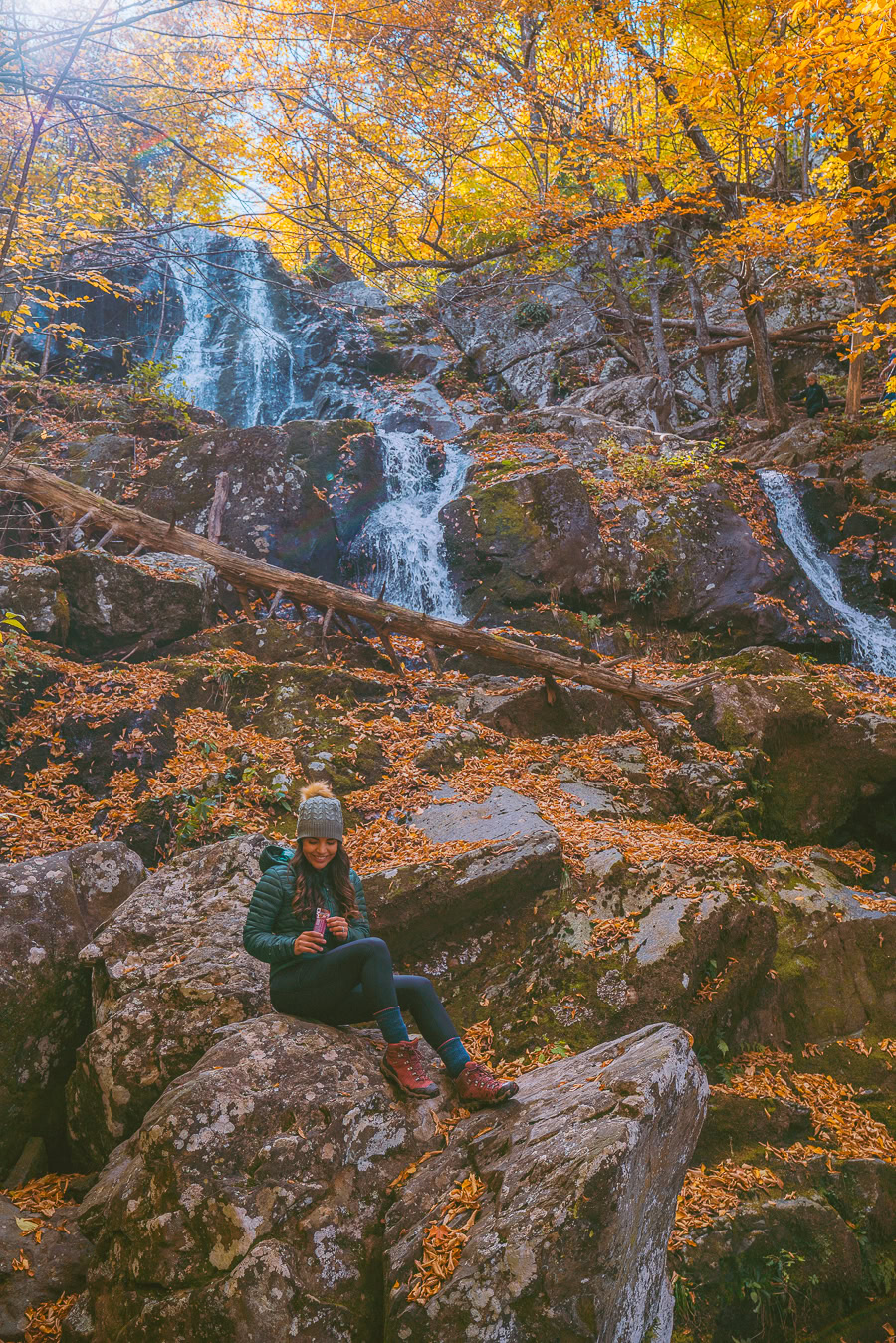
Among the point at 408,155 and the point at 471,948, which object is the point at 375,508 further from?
the point at 471,948

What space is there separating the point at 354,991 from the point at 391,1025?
9.8 inches

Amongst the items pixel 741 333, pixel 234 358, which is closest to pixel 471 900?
pixel 741 333

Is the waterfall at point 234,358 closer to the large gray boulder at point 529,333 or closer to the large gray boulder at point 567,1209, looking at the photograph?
the large gray boulder at point 529,333

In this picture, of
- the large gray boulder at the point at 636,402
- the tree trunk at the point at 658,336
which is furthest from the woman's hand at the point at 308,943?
the tree trunk at the point at 658,336

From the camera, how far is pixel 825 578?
34.8 ft

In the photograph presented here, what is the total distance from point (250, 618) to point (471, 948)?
17.2 ft

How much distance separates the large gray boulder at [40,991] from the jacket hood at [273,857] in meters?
1.38

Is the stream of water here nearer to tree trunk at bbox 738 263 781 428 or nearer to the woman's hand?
the woman's hand

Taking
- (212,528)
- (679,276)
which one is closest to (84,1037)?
(212,528)

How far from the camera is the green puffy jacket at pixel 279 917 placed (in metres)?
3.08

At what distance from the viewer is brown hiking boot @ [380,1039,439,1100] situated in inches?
113

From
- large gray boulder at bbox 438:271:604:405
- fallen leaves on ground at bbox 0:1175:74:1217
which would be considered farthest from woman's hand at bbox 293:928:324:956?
large gray boulder at bbox 438:271:604:405

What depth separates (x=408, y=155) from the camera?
8352mm

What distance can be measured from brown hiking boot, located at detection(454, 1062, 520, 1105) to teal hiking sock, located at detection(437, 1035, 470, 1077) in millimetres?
22
